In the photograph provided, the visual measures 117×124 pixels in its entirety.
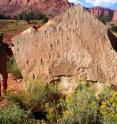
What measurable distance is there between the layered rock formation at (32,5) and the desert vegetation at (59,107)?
139274mm

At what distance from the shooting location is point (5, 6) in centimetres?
15800

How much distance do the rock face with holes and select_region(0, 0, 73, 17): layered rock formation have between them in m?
138

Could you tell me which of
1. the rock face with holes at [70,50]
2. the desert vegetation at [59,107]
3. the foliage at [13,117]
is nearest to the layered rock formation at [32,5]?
the rock face with holes at [70,50]

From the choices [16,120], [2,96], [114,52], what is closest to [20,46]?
[2,96]

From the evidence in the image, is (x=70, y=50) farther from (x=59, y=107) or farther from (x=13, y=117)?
(x=13, y=117)

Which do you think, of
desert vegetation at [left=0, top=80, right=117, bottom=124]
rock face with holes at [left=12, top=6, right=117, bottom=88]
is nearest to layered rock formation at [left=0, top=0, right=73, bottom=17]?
rock face with holes at [left=12, top=6, right=117, bottom=88]

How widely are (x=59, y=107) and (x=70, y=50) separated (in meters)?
1.81

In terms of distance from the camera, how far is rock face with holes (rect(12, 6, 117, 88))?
32.3 feet

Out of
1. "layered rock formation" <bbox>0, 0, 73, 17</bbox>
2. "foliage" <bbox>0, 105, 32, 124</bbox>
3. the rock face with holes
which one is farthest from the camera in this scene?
"layered rock formation" <bbox>0, 0, 73, 17</bbox>

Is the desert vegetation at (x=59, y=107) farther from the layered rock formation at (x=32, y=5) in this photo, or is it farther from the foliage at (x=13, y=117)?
the layered rock formation at (x=32, y=5)

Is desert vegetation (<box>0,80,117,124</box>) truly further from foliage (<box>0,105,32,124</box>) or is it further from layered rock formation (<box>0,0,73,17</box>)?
layered rock formation (<box>0,0,73,17</box>)

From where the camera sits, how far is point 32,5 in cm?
15688

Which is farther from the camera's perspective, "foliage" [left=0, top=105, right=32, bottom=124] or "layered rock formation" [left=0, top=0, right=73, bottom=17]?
"layered rock formation" [left=0, top=0, right=73, bottom=17]

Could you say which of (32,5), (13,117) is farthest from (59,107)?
(32,5)
